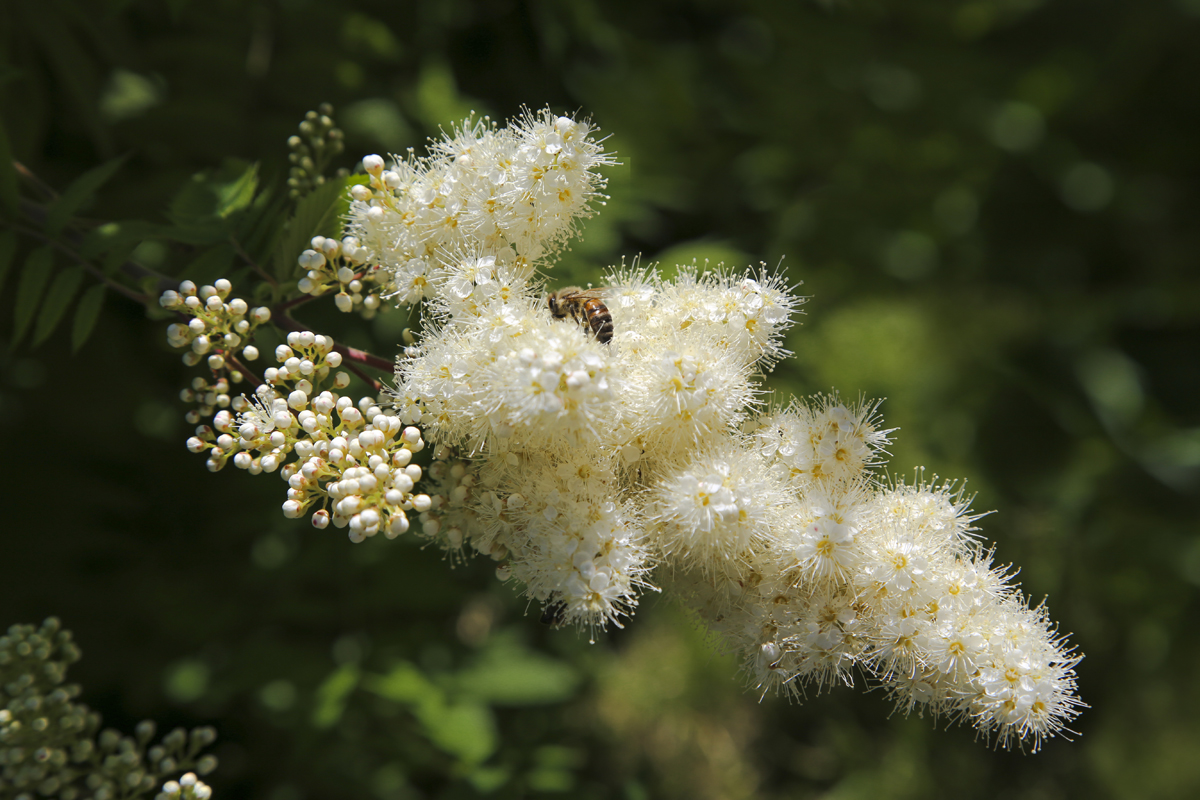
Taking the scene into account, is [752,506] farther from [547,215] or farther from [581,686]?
[581,686]

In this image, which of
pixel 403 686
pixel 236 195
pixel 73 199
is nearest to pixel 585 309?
pixel 236 195

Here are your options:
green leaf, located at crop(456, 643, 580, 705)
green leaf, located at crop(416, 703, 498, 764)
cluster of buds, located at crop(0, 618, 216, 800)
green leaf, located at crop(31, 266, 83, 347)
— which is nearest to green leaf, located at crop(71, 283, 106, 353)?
green leaf, located at crop(31, 266, 83, 347)

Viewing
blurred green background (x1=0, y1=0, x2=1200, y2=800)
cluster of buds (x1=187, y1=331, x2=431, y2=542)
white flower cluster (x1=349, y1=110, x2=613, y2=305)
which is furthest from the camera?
blurred green background (x1=0, y1=0, x2=1200, y2=800)

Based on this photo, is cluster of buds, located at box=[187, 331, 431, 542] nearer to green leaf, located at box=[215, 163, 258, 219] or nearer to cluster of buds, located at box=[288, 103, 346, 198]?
green leaf, located at box=[215, 163, 258, 219]

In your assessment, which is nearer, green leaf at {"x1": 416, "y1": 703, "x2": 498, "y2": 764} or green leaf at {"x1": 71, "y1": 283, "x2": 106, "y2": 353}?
green leaf at {"x1": 71, "y1": 283, "x2": 106, "y2": 353}

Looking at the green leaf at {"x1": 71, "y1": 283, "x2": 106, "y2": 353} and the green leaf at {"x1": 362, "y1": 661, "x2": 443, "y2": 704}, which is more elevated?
the green leaf at {"x1": 71, "y1": 283, "x2": 106, "y2": 353}

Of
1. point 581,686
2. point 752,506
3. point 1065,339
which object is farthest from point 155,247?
point 1065,339

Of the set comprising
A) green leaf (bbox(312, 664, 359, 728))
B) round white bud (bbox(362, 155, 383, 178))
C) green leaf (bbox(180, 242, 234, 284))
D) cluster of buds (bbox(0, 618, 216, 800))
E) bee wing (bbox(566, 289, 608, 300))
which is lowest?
cluster of buds (bbox(0, 618, 216, 800))

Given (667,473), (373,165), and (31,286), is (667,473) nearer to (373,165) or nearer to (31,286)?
(373,165)
